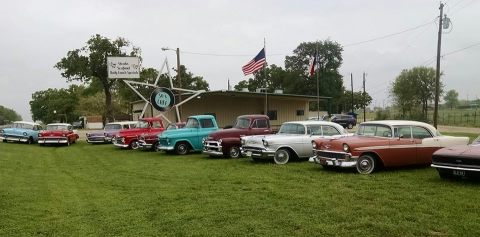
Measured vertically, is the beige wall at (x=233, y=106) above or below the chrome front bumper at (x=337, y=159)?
above

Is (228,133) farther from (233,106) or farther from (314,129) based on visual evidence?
(233,106)

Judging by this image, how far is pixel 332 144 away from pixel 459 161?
3.35 meters

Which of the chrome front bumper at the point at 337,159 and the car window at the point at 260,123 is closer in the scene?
the chrome front bumper at the point at 337,159

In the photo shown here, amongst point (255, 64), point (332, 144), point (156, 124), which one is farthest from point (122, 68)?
point (332, 144)

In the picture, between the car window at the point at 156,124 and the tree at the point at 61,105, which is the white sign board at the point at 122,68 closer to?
the car window at the point at 156,124

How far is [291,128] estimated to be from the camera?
52.5 feet

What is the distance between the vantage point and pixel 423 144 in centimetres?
1269

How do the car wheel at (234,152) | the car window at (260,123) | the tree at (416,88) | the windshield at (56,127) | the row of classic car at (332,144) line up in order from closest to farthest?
the row of classic car at (332,144)
the car wheel at (234,152)
the car window at (260,123)
the windshield at (56,127)
the tree at (416,88)

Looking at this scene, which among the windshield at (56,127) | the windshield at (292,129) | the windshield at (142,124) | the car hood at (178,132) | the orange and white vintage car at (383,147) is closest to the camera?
the orange and white vintage car at (383,147)

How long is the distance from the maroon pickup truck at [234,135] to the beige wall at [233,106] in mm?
19913

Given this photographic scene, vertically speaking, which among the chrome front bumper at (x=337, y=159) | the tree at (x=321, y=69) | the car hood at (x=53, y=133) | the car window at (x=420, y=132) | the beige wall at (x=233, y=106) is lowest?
the chrome front bumper at (x=337, y=159)

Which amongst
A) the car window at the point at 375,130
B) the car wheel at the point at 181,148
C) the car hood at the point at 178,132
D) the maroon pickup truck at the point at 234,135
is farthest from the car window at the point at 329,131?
the car wheel at the point at 181,148

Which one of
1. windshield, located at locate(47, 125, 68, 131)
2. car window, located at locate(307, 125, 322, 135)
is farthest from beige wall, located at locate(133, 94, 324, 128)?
car window, located at locate(307, 125, 322, 135)

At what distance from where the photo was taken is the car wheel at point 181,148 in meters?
20.5
